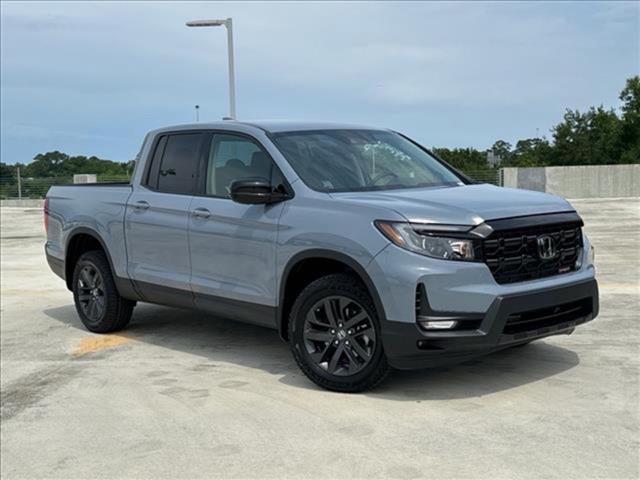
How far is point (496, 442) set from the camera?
4.39 metres

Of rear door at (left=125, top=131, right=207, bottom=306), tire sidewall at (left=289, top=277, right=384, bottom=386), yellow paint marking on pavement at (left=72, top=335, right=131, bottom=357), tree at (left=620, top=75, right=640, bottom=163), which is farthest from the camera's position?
tree at (left=620, top=75, right=640, bottom=163)

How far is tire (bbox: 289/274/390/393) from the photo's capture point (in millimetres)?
5180

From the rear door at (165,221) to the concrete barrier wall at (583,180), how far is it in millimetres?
23092

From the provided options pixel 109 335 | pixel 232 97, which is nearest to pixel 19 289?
pixel 109 335

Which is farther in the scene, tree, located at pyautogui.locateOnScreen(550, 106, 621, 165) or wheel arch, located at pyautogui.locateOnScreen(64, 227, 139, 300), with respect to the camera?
tree, located at pyautogui.locateOnScreen(550, 106, 621, 165)

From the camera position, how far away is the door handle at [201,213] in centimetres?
626

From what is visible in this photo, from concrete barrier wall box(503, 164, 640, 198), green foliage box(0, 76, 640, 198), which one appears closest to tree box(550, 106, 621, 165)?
green foliage box(0, 76, 640, 198)

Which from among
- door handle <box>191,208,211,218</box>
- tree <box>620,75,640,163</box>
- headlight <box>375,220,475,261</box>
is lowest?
headlight <box>375,220,475,261</box>

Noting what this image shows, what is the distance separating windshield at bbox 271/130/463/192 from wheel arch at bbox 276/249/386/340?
525 mm

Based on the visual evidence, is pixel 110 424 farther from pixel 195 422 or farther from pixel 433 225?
pixel 433 225

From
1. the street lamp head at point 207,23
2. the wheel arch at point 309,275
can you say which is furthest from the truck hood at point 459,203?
the street lamp head at point 207,23

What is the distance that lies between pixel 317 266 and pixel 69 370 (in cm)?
246

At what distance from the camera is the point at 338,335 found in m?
5.34

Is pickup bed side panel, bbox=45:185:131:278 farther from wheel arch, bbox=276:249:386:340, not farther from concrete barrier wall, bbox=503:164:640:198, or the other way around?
concrete barrier wall, bbox=503:164:640:198
